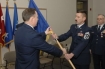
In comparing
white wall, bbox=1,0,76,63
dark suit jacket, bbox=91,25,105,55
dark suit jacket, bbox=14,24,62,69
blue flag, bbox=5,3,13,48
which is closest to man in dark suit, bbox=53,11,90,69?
dark suit jacket, bbox=14,24,62,69

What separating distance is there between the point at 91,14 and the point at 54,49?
18.2 feet

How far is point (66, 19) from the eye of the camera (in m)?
6.32

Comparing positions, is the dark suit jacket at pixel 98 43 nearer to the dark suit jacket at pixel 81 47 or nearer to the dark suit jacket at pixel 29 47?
the dark suit jacket at pixel 81 47

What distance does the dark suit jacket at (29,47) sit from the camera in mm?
1997

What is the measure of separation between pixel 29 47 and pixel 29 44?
1.7 inches

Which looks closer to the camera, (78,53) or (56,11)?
(78,53)

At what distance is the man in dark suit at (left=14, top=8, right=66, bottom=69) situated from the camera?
2000mm

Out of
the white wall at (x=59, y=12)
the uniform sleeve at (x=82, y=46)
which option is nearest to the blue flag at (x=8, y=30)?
the white wall at (x=59, y=12)

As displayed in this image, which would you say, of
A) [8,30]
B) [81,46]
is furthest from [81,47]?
[8,30]

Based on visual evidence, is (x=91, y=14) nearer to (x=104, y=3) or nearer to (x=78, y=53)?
(x=104, y=3)

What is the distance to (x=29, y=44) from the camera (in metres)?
2.01

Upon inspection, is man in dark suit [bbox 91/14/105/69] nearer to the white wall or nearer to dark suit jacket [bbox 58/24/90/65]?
dark suit jacket [bbox 58/24/90/65]

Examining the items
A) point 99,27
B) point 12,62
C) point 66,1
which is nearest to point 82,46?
point 99,27

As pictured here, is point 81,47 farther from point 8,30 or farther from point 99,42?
point 8,30
